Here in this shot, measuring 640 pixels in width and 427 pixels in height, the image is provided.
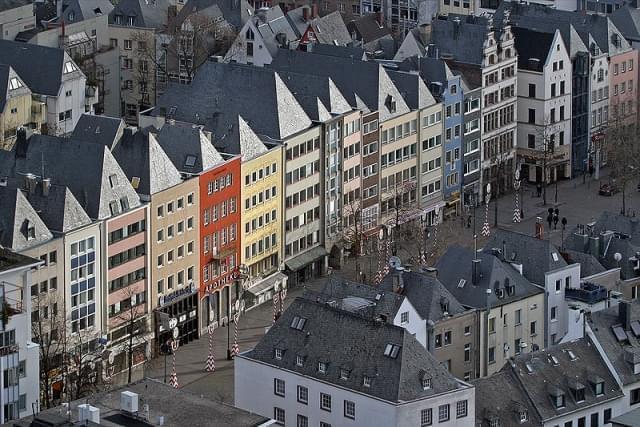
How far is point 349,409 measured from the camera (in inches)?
6491

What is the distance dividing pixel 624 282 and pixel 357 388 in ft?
119

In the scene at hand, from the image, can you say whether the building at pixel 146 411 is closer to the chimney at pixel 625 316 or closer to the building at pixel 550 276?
the chimney at pixel 625 316

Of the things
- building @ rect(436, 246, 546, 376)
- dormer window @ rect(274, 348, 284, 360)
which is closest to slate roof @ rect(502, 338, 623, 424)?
building @ rect(436, 246, 546, 376)

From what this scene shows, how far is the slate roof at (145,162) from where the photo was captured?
643 ft

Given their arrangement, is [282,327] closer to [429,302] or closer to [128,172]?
[429,302]

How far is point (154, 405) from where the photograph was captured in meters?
155

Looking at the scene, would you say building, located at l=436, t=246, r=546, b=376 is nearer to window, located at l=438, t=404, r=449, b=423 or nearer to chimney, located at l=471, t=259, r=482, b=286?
chimney, located at l=471, t=259, r=482, b=286

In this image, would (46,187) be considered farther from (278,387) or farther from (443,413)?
(443,413)

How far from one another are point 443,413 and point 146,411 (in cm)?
2158

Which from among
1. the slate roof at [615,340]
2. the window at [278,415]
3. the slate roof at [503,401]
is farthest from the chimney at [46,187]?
the slate roof at [615,340]

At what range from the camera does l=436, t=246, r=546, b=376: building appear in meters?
185

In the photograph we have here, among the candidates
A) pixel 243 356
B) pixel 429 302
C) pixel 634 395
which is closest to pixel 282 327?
pixel 243 356

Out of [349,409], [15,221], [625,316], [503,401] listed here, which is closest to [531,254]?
[625,316]

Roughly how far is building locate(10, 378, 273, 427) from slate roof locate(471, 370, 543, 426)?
19.2 metres
